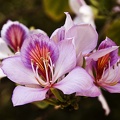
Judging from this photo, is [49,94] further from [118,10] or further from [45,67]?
[118,10]

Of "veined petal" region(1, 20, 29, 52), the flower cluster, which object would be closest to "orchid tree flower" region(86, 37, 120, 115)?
the flower cluster

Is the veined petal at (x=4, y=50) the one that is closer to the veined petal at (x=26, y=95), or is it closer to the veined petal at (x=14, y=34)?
the veined petal at (x=14, y=34)

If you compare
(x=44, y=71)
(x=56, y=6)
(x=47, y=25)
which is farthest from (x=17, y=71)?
(x=47, y=25)

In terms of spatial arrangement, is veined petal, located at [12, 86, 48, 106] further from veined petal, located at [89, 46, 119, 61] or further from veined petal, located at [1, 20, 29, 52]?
veined petal, located at [1, 20, 29, 52]

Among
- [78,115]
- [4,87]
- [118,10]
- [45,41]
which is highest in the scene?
[45,41]

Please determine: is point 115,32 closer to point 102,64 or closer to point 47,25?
point 102,64

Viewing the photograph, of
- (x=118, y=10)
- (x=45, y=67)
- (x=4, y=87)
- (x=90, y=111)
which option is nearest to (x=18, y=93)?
(x=45, y=67)

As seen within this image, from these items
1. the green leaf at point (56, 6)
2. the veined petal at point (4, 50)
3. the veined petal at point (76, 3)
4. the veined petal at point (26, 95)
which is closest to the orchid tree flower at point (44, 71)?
the veined petal at point (26, 95)
